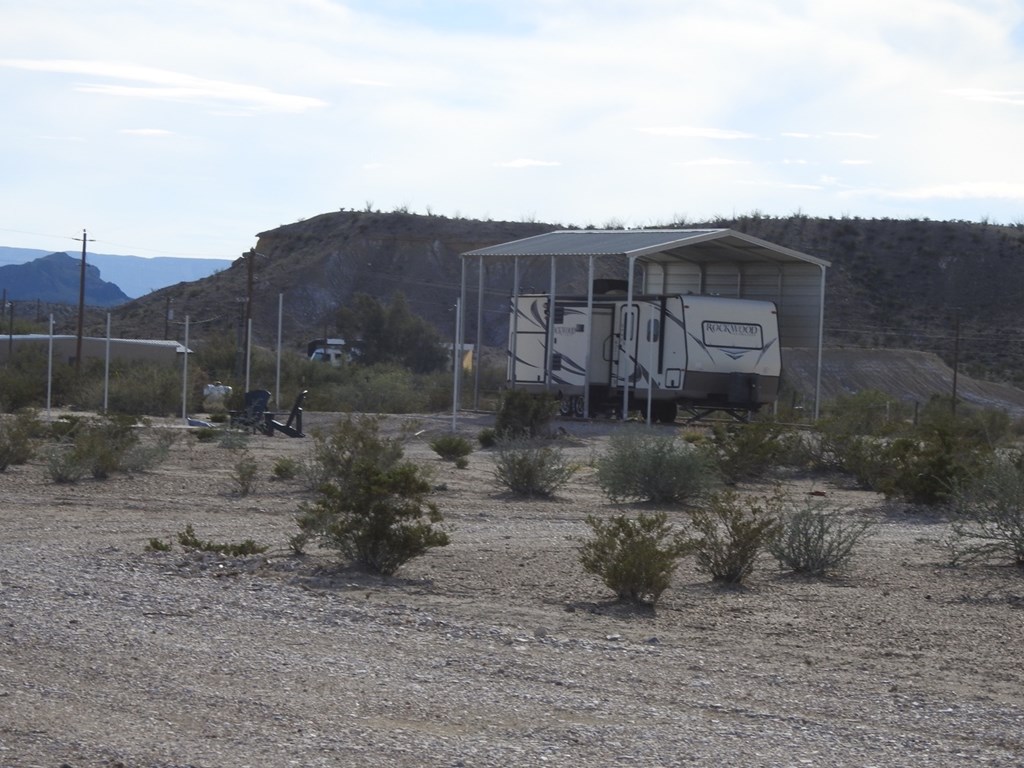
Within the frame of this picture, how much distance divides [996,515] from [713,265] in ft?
88.1

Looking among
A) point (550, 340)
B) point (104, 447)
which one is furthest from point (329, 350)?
point (104, 447)

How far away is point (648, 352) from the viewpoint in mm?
31234

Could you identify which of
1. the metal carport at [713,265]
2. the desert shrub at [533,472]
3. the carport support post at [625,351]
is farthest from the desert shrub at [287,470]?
the carport support post at [625,351]

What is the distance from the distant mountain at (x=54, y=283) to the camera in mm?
137125

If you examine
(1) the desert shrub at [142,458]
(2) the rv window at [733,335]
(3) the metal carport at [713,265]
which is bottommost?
(1) the desert shrub at [142,458]

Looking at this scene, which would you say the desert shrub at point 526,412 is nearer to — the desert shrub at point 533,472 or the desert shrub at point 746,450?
the desert shrub at point 746,450

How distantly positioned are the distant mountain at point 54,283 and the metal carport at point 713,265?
10627cm

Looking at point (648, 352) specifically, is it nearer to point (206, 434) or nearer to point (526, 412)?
point (526, 412)

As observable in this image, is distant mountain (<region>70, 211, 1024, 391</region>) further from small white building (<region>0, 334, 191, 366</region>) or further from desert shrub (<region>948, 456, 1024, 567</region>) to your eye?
desert shrub (<region>948, 456, 1024, 567</region>)

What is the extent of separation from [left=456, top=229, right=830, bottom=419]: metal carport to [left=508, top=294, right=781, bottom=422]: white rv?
0.89 m

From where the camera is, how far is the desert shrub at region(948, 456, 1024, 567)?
11.4 m

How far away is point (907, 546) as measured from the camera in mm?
13195

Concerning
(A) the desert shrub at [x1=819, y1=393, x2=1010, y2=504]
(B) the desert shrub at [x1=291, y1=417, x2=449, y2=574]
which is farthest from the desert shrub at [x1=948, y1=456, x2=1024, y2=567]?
(B) the desert shrub at [x1=291, y1=417, x2=449, y2=574]

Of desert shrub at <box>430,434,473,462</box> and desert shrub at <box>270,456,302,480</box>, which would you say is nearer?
desert shrub at <box>270,456,302,480</box>
